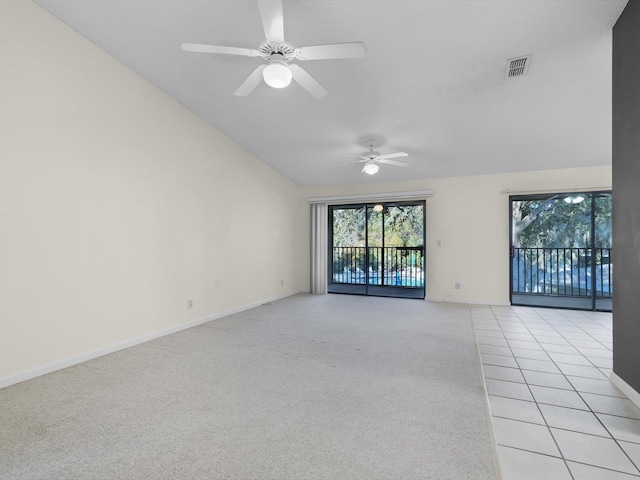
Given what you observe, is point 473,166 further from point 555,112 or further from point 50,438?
point 50,438

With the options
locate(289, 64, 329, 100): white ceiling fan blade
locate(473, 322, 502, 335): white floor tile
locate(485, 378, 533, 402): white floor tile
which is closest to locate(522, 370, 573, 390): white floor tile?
locate(485, 378, 533, 402): white floor tile

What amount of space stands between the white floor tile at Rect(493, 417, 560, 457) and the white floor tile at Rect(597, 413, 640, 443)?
0.38 m

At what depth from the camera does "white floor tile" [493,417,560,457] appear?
162 centimetres

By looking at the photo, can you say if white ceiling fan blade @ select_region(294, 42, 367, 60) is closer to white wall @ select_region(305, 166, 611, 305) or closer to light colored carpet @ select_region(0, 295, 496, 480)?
light colored carpet @ select_region(0, 295, 496, 480)

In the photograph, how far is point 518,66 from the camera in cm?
275

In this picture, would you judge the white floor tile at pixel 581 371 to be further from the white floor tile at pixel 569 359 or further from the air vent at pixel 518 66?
the air vent at pixel 518 66

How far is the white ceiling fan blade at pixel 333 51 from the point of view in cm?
→ 204

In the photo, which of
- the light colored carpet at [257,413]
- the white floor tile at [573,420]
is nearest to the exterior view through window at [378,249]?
the light colored carpet at [257,413]

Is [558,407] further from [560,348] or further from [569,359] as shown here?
[560,348]

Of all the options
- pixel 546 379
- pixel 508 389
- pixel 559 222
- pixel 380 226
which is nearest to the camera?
pixel 508 389

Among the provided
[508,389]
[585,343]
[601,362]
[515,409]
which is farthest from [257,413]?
[585,343]

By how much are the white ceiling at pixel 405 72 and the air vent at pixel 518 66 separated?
0.05 metres

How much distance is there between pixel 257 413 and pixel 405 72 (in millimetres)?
3183

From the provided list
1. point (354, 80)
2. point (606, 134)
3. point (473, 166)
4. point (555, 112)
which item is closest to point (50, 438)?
point (354, 80)
